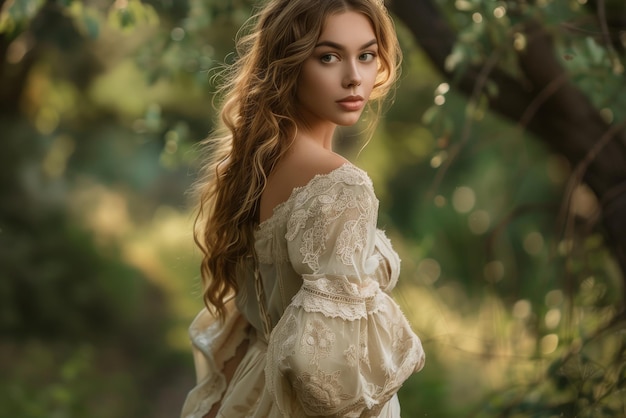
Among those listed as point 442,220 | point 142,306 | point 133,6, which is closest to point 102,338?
point 142,306

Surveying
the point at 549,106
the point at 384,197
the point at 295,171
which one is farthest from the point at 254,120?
the point at 384,197

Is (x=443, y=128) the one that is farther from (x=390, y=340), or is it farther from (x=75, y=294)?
(x=75, y=294)

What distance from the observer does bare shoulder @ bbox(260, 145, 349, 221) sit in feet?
6.42

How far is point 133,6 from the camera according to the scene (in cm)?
327

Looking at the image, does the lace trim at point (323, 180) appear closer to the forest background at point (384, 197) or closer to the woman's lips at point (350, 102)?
the woman's lips at point (350, 102)

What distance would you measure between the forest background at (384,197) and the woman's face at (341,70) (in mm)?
934

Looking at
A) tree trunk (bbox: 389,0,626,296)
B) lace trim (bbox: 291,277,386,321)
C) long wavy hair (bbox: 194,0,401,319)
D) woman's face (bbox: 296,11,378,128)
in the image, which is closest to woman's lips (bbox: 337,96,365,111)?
woman's face (bbox: 296,11,378,128)

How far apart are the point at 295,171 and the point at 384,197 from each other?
19.0ft

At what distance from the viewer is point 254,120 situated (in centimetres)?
207

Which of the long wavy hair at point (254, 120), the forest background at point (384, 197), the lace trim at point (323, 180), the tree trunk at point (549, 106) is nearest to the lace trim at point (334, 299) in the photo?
the lace trim at point (323, 180)

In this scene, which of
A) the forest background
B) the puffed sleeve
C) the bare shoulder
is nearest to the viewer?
the puffed sleeve

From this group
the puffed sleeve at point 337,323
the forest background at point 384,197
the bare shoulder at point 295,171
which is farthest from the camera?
the forest background at point 384,197

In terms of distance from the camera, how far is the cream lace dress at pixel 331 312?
1.82 m

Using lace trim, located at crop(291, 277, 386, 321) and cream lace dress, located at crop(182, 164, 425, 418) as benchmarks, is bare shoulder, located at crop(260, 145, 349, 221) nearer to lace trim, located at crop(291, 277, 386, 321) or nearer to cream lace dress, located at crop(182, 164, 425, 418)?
cream lace dress, located at crop(182, 164, 425, 418)
